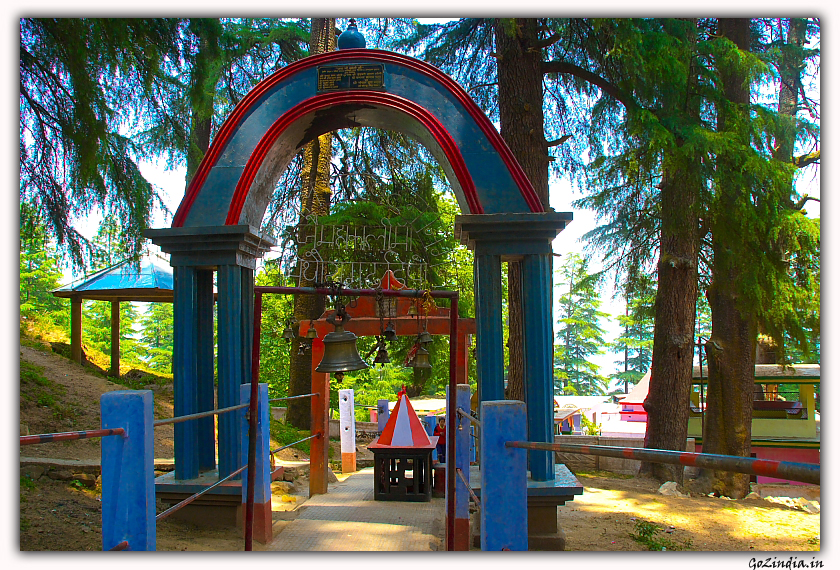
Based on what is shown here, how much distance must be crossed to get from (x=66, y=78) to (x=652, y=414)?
8.46 m

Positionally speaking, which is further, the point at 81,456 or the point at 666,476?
the point at 666,476

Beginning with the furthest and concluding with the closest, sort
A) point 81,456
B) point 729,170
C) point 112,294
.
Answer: point 112,294
point 729,170
point 81,456

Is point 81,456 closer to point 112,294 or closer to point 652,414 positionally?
point 112,294

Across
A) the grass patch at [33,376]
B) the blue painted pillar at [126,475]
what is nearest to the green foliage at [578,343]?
the grass patch at [33,376]

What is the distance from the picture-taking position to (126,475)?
2.71 m

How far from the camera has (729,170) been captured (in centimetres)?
723

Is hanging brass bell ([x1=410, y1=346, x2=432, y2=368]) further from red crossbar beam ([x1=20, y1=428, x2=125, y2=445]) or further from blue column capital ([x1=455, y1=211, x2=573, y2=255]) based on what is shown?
red crossbar beam ([x1=20, y1=428, x2=125, y2=445])

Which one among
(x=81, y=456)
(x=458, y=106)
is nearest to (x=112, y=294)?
(x=81, y=456)

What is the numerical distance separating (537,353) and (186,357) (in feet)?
9.69

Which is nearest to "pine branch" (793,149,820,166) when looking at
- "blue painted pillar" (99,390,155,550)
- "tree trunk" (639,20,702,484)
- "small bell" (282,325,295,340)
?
"tree trunk" (639,20,702,484)

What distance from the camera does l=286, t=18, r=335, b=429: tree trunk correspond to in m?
11.6

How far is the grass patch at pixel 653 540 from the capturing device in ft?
18.2

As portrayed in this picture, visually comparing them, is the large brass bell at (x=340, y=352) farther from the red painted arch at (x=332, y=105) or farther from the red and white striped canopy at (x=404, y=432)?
the red and white striped canopy at (x=404, y=432)

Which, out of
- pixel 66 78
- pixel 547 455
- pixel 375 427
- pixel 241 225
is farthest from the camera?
pixel 375 427
